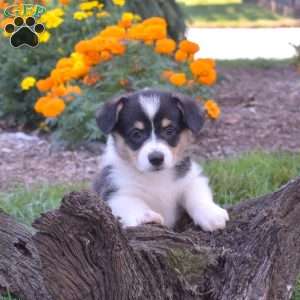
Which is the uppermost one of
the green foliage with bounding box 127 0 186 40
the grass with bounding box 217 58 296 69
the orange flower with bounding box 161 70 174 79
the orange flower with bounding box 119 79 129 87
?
the orange flower with bounding box 119 79 129 87

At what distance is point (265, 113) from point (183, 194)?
5.36 metres

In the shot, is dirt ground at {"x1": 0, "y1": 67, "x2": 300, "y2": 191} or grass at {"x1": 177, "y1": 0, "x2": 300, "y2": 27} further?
grass at {"x1": 177, "y1": 0, "x2": 300, "y2": 27}

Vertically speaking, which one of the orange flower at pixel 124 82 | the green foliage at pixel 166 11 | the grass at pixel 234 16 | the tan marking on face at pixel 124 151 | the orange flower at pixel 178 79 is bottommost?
the grass at pixel 234 16

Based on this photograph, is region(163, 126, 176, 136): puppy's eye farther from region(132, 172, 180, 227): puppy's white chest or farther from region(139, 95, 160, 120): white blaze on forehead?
region(132, 172, 180, 227): puppy's white chest

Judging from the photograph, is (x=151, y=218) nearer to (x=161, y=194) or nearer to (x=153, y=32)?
(x=161, y=194)

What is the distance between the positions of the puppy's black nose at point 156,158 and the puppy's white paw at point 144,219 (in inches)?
13.4

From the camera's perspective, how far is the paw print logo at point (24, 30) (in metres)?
6.70

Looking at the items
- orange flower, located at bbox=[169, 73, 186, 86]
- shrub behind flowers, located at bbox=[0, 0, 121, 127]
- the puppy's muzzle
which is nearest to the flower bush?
orange flower, located at bbox=[169, 73, 186, 86]

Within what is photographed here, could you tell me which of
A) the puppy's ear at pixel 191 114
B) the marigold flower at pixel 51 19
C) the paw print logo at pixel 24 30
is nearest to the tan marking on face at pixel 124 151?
the puppy's ear at pixel 191 114

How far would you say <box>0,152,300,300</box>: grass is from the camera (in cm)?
574

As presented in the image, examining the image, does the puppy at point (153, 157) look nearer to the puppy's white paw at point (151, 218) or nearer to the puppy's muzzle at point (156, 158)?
the puppy's muzzle at point (156, 158)

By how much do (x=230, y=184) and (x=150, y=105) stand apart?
161 cm

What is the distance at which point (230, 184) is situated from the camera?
5980 millimetres

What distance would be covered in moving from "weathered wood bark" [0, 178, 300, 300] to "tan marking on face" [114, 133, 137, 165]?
33.4 inches
